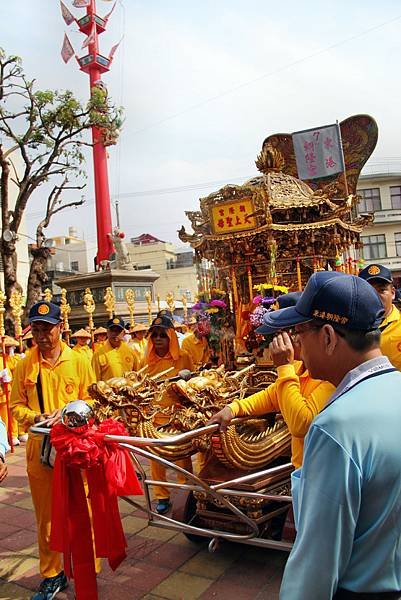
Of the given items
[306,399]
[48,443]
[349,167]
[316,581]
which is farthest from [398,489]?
[349,167]

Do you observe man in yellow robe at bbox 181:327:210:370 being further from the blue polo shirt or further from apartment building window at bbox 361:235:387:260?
apartment building window at bbox 361:235:387:260

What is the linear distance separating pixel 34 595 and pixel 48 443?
95cm

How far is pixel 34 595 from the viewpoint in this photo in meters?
2.97

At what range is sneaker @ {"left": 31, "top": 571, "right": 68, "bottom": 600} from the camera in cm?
292

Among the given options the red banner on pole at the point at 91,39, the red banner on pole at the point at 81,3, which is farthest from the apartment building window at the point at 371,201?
the red banner on pole at the point at 81,3

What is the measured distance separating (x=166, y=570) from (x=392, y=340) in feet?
7.26

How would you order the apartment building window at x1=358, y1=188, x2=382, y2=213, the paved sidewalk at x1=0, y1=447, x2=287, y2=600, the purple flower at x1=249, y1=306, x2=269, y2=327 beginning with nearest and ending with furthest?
the paved sidewalk at x1=0, y1=447, x2=287, y2=600 → the purple flower at x1=249, y1=306, x2=269, y2=327 → the apartment building window at x1=358, y1=188, x2=382, y2=213

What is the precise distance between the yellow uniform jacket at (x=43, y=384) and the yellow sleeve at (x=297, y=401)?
65.0 inches

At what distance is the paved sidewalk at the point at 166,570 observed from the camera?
290cm

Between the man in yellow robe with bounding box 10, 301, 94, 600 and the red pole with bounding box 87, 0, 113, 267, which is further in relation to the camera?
the red pole with bounding box 87, 0, 113, 267

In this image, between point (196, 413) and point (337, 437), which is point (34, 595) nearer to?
point (196, 413)

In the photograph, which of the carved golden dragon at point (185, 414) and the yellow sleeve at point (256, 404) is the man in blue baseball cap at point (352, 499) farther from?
the carved golden dragon at point (185, 414)

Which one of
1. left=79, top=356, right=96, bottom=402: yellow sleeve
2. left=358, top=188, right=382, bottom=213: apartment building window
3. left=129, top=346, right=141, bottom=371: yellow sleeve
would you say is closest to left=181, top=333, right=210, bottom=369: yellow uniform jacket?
left=129, top=346, right=141, bottom=371: yellow sleeve

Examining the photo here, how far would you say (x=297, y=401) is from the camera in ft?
7.34
